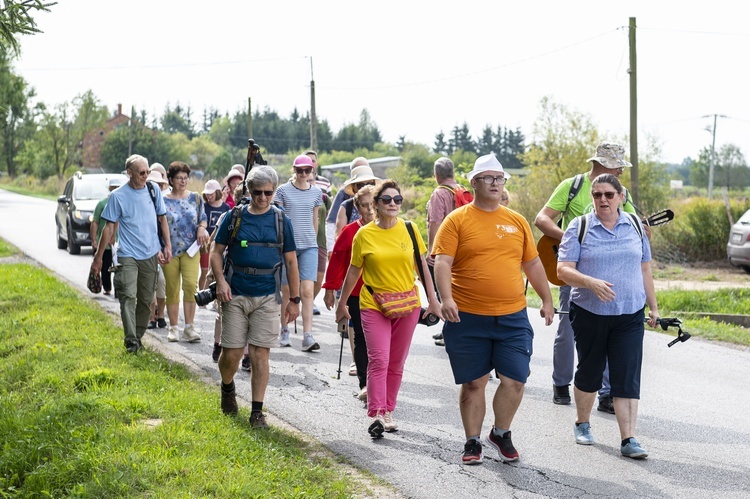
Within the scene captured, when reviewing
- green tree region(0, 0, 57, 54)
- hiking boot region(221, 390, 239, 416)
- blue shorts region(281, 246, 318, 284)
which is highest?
green tree region(0, 0, 57, 54)

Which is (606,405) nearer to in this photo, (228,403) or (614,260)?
(614,260)

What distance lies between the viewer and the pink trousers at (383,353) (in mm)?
7000

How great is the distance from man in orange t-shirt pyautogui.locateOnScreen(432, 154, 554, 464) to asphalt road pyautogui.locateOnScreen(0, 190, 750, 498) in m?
0.37

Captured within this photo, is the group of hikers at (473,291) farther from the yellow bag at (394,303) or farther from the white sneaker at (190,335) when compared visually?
the white sneaker at (190,335)

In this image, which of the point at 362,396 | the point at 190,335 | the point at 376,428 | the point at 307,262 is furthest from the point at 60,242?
the point at 376,428

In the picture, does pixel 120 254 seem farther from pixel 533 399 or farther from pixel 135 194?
pixel 533 399

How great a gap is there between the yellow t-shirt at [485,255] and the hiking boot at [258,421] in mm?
1649

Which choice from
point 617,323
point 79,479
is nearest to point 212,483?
point 79,479

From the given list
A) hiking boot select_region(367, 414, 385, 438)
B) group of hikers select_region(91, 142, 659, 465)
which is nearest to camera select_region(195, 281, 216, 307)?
group of hikers select_region(91, 142, 659, 465)

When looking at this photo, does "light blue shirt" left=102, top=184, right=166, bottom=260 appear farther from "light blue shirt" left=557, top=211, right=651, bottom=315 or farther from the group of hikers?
"light blue shirt" left=557, top=211, right=651, bottom=315

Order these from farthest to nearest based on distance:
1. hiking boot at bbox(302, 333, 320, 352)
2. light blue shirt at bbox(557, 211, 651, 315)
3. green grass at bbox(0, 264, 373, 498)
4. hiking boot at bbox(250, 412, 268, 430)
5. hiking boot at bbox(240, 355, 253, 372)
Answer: hiking boot at bbox(302, 333, 320, 352)
hiking boot at bbox(240, 355, 253, 372)
hiking boot at bbox(250, 412, 268, 430)
light blue shirt at bbox(557, 211, 651, 315)
green grass at bbox(0, 264, 373, 498)

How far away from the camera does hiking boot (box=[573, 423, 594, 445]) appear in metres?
6.79

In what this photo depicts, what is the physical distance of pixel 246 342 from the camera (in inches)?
281

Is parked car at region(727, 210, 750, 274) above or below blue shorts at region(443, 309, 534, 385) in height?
below
